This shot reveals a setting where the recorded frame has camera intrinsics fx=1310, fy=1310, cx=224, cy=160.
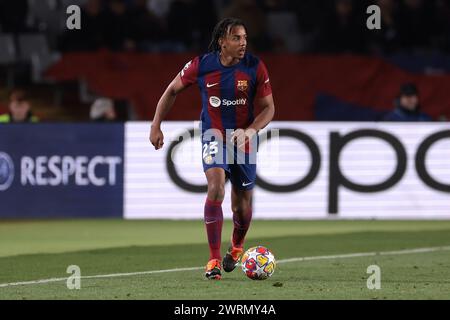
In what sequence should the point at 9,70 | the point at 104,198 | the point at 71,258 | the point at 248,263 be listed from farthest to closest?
the point at 9,70, the point at 104,198, the point at 71,258, the point at 248,263

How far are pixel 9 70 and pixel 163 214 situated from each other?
5.33 m

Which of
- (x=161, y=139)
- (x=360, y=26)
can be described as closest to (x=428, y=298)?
(x=161, y=139)

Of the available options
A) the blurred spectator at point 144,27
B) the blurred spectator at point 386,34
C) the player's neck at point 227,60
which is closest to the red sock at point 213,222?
the player's neck at point 227,60

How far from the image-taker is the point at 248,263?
1072cm

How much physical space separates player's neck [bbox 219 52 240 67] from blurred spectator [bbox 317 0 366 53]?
1118 centimetres

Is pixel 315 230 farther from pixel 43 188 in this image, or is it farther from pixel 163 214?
pixel 43 188

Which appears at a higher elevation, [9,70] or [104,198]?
[9,70]

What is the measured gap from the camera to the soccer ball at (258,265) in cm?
1069

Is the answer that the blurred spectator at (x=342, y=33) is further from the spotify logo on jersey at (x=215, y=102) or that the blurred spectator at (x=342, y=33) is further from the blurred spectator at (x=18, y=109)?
the spotify logo on jersey at (x=215, y=102)

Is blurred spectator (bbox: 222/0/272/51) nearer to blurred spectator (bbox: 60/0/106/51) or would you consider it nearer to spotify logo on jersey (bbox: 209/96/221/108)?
blurred spectator (bbox: 60/0/106/51)

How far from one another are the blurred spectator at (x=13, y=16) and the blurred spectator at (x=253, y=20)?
3426 millimetres

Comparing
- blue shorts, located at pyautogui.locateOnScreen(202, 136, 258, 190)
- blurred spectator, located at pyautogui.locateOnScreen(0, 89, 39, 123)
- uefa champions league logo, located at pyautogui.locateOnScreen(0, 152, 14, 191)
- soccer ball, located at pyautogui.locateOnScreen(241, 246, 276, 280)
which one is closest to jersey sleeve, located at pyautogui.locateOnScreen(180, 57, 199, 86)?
blue shorts, located at pyautogui.locateOnScreen(202, 136, 258, 190)

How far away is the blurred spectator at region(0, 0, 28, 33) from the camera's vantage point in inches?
847

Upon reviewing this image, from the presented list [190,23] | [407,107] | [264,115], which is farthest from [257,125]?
[190,23]
